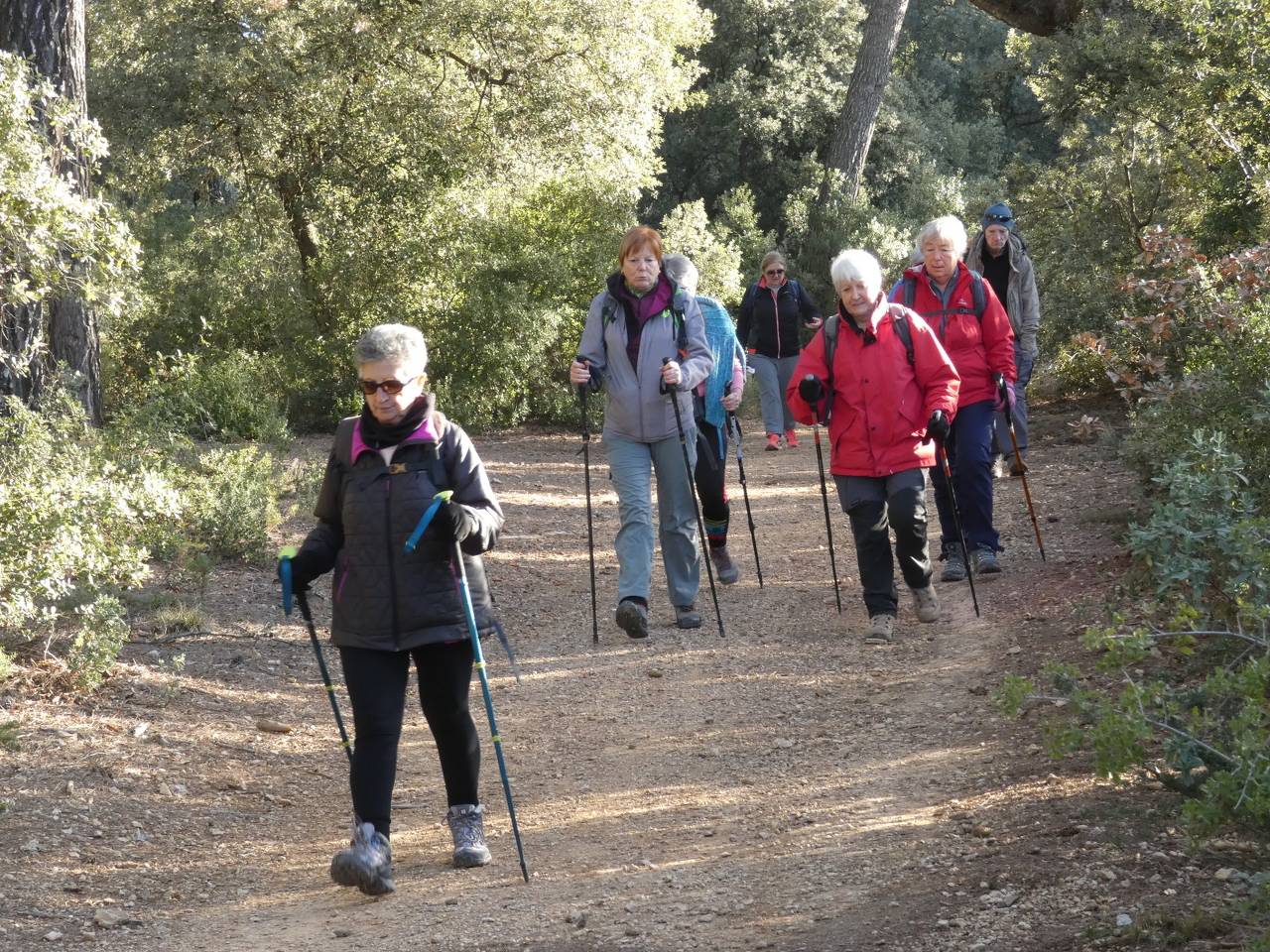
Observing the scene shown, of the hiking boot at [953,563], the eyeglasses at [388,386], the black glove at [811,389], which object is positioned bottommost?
the hiking boot at [953,563]

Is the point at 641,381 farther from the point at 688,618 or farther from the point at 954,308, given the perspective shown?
the point at 954,308

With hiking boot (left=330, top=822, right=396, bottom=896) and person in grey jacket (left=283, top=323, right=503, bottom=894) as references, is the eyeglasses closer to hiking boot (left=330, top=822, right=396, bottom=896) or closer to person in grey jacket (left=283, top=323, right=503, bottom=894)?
person in grey jacket (left=283, top=323, right=503, bottom=894)

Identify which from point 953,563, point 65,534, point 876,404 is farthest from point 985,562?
point 65,534

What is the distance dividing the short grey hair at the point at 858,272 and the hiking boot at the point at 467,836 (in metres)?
3.84

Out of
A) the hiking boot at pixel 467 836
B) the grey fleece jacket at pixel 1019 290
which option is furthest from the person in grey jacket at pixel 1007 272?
the hiking boot at pixel 467 836

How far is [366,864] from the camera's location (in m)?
5.33

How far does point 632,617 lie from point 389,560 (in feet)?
11.5

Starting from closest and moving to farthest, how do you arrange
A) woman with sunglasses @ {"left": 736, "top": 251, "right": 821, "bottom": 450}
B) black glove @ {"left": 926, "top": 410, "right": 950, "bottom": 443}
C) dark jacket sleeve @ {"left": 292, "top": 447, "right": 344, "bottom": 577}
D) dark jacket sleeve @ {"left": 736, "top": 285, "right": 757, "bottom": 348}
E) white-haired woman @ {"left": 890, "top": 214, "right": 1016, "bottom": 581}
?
dark jacket sleeve @ {"left": 292, "top": 447, "right": 344, "bottom": 577}
black glove @ {"left": 926, "top": 410, "right": 950, "bottom": 443}
white-haired woman @ {"left": 890, "top": 214, "right": 1016, "bottom": 581}
woman with sunglasses @ {"left": 736, "top": 251, "right": 821, "bottom": 450}
dark jacket sleeve @ {"left": 736, "top": 285, "right": 757, "bottom": 348}

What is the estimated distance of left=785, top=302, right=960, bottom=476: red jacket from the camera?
8.30 meters

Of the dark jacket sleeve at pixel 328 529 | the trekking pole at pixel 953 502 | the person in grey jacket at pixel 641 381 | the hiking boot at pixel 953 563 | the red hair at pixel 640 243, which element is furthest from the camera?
the hiking boot at pixel 953 563

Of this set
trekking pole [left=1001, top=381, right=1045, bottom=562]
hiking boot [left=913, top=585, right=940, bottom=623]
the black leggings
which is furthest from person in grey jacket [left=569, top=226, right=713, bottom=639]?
the black leggings

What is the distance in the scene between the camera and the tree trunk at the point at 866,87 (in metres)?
25.0

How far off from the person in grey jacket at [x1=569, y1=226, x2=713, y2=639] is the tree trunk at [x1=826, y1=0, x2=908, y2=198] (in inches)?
700

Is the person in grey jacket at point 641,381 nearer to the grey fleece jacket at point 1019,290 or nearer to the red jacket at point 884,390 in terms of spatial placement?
the red jacket at point 884,390
